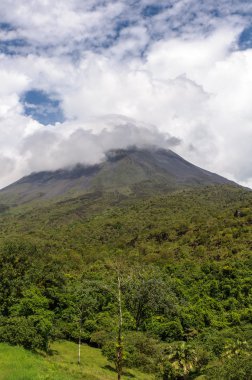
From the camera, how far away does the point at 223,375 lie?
23.1 metres

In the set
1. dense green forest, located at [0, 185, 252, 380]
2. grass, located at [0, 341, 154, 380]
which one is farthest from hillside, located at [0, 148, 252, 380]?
grass, located at [0, 341, 154, 380]

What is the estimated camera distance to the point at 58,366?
2400cm

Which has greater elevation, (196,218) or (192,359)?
(196,218)

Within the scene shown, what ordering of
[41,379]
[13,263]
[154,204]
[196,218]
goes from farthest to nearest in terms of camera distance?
[154,204]
[196,218]
[13,263]
[41,379]

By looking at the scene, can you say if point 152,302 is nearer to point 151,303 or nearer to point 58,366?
point 151,303

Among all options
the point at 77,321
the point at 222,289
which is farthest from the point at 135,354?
the point at 222,289

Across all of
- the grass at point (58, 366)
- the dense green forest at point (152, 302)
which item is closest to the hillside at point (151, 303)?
the dense green forest at point (152, 302)

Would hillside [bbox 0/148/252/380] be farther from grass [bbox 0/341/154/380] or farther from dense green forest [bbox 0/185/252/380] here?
grass [bbox 0/341/154/380]

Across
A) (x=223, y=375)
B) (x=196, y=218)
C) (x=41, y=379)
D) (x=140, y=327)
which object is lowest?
(x=140, y=327)

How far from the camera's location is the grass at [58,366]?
1808cm

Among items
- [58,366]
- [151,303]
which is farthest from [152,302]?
[58,366]

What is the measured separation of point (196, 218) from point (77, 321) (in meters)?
74.9

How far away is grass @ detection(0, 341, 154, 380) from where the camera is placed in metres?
18.1

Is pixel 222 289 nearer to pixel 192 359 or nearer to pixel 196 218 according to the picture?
pixel 192 359
